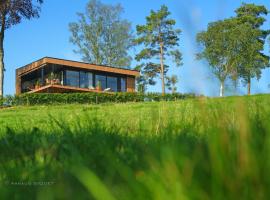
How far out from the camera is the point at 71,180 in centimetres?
192

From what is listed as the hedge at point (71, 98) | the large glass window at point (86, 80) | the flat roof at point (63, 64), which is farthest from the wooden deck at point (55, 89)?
the hedge at point (71, 98)

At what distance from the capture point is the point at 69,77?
4491 cm

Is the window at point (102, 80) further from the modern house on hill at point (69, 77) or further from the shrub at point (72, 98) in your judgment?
the shrub at point (72, 98)

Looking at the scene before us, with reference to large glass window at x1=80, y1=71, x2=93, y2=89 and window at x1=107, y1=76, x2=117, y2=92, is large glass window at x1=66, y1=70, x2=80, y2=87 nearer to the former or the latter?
large glass window at x1=80, y1=71, x2=93, y2=89

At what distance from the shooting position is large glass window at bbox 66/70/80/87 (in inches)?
1763

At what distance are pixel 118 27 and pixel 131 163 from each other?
66.0 meters

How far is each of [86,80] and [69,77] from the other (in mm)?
2253

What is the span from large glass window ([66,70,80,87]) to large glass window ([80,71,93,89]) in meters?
0.51

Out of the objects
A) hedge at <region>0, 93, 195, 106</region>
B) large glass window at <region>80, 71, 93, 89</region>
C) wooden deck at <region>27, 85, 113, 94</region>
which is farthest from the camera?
large glass window at <region>80, 71, 93, 89</region>

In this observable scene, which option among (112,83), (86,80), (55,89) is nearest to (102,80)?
(112,83)

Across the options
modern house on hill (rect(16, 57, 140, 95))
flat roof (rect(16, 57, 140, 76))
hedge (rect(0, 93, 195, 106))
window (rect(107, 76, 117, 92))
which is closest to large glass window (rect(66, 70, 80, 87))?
modern house on hill (rect(16, 57, 140, 95))

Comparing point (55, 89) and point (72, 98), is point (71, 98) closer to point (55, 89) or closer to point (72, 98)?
point (72, 98)

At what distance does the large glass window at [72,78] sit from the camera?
4478 cm

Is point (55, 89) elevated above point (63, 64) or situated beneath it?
situated beneath
